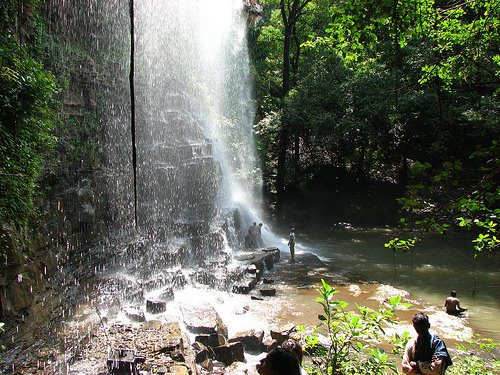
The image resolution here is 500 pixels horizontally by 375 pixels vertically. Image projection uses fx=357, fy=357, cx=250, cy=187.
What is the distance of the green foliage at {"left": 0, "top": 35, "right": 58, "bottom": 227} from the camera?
6090mm

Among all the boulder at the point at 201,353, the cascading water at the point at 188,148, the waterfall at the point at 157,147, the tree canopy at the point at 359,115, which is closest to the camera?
the boulder at the point at 201,353

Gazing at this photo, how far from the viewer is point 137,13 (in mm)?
17125

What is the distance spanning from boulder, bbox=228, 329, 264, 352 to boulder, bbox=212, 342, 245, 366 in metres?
0.53

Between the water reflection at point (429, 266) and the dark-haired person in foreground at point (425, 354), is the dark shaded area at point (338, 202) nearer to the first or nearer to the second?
the water reflection at point (429, 266)

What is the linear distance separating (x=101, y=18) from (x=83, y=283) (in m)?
11.0

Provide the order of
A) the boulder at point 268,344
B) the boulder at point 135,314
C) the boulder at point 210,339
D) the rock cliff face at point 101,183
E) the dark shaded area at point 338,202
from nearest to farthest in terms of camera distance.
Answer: the boulder at point 210,339 < the boulder at point 268,344 < the rock cliff face at point 101,183 < the boulder at point 135,314 < the dark shaded area at point 338,202

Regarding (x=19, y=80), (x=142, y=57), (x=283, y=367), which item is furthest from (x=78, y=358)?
(x=142, y=57)

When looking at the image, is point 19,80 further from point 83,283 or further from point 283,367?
point 283,367

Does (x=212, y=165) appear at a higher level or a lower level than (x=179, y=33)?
lower

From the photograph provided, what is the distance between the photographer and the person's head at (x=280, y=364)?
2.15 meters

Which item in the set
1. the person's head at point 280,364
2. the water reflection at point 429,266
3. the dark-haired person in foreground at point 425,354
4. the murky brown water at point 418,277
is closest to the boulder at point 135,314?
the murky brown water at point 418,277

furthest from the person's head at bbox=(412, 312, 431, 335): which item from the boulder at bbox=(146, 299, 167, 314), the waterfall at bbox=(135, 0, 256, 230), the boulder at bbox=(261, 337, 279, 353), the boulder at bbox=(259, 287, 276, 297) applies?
the waterfall at bbox=(135, 0, 256, 230)

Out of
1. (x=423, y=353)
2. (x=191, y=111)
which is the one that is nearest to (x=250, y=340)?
(x=423, y=353)

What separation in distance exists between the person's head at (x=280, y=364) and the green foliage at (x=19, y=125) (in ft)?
18.7
